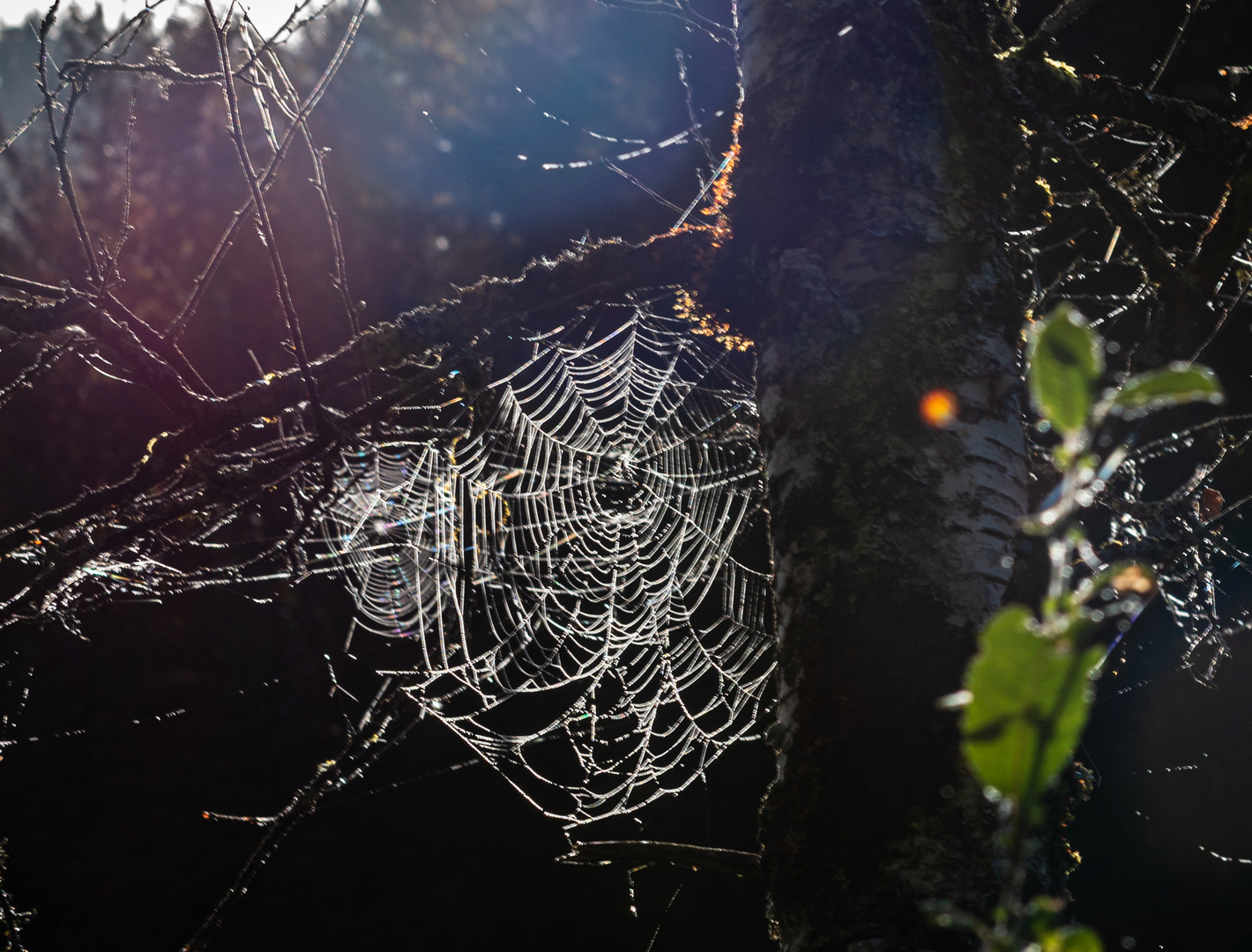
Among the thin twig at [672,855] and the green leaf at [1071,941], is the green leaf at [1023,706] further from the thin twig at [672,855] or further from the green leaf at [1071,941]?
the thin twig at [672,855]

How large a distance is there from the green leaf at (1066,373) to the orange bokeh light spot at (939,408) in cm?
76

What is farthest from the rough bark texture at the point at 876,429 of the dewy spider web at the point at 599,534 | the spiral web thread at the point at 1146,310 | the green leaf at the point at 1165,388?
the dewy spider web at the point at 599,534

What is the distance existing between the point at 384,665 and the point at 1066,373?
5.58 meters

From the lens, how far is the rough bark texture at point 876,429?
76 centimetres

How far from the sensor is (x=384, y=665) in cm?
530

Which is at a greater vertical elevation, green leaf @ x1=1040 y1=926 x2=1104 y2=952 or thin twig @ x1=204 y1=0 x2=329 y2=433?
thin twig @ x1=204 y1=0 x2=329 y2=433

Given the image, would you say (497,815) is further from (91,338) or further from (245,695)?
(91,338)

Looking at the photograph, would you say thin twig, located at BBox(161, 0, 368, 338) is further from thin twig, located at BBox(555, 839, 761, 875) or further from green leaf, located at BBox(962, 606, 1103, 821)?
green leaf, located at BBox(962, 606, 1103, 821)

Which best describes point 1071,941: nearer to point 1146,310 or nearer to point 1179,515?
point 1179,515

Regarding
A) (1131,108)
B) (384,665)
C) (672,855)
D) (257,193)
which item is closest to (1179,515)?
(1131,108)

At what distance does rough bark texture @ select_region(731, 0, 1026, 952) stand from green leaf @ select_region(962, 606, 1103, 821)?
595 millimetres

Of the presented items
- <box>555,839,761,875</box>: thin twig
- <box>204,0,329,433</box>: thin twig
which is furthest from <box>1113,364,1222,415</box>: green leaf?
<box>204,0,329,433</box>: thin twig

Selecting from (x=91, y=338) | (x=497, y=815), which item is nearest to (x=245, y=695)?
(x=497, y=815)

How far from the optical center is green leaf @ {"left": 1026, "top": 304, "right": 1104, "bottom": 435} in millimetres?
182
